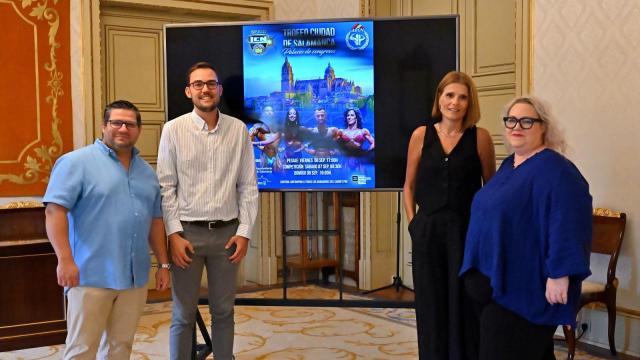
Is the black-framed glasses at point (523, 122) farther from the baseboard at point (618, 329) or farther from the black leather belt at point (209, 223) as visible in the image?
the baseboard at point (618, 329)

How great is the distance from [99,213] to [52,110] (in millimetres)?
2381

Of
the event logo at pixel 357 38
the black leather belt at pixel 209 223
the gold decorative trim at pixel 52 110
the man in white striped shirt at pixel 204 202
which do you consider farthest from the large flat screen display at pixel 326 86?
the gold decorative trim at pixel 52 110

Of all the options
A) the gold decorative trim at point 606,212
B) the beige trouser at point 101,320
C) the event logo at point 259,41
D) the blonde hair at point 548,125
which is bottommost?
the beige trouser at point 101,320

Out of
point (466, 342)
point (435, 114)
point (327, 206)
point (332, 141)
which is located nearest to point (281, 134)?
point (332, 141)

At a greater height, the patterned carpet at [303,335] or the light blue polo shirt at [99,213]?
the light blue polo shirt at [99,213]

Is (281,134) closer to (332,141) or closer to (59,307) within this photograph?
(332,141)

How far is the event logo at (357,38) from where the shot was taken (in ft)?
11.4

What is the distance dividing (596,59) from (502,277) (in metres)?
2.14

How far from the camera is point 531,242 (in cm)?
208

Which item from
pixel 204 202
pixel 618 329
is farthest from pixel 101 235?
pixel 618 329

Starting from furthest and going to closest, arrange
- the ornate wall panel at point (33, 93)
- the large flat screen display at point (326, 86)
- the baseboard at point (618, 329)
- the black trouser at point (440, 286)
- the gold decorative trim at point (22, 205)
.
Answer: the ornate wall panel at point (33, 93)
the gold decorative trim at point (22, 205)
the baseboard at point (618, 329)
the large flat screen display at point (326, 86)
the black trouser at point (440, 286)

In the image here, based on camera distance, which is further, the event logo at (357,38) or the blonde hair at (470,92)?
the event logo at (357,38)

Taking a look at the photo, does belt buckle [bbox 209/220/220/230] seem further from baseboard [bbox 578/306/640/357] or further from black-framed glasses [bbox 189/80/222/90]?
baseboard [bbox 578/306/640/357]

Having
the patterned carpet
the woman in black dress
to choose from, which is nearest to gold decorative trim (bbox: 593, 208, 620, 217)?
the patterned carpet
